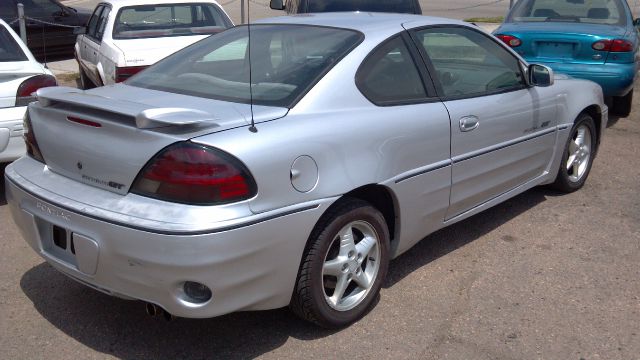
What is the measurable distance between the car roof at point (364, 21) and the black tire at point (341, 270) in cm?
110

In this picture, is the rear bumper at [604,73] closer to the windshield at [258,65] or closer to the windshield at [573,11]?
the windshield at [573,11]

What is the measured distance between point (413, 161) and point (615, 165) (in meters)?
3.64

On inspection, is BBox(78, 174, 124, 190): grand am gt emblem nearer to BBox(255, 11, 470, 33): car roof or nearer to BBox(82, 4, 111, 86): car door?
BBox(255, 11, 470, 33): car roof

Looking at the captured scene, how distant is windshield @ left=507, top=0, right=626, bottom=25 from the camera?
8305 mm

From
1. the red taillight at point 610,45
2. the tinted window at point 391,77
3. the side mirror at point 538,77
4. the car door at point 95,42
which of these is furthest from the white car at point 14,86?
the red taillight at point 610,45

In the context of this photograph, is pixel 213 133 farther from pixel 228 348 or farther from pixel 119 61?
pixel 119 61

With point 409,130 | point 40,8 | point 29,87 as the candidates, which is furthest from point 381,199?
point 40,8

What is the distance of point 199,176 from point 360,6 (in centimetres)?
682

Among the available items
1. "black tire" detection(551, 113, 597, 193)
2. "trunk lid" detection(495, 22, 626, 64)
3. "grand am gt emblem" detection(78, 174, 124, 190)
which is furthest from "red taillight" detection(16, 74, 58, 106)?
"trunk lid" detection(495, 22, 626, 64)

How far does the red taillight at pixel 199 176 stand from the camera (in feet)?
9.64

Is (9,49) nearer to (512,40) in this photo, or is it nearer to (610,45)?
(512,40)

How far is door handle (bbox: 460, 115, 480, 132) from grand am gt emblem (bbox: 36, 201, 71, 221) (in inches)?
86.5

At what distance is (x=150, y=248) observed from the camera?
2920 millimetres

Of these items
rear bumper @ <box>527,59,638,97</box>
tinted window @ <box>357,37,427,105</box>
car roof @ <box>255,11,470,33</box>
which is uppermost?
car roof @ <box>255,11,470,33</box>
